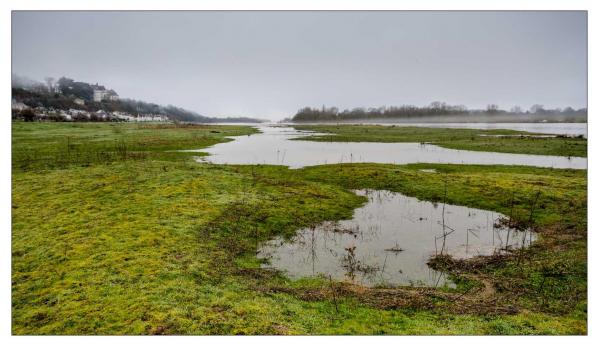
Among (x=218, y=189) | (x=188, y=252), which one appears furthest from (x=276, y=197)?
(x=188, y=252)

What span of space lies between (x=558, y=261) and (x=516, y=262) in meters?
1.51

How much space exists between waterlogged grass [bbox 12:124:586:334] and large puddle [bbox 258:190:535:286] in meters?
1.01

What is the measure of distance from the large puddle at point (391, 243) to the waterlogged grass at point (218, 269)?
3.30ft

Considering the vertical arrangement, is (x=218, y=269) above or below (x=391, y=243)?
below

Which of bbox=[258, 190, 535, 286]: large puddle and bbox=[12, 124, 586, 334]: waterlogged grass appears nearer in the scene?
bbox=[12, 124, 586, 334]: waterlogged grass

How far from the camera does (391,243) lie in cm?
1702

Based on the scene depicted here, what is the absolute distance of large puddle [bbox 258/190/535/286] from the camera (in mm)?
13789

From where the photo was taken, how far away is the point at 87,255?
13.7 metres

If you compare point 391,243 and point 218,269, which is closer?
point 218,269

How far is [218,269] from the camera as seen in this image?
13.3 meters

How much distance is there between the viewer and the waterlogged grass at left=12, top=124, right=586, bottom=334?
9742mm

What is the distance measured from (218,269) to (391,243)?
839 centimetres

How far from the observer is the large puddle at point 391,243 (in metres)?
13.8
